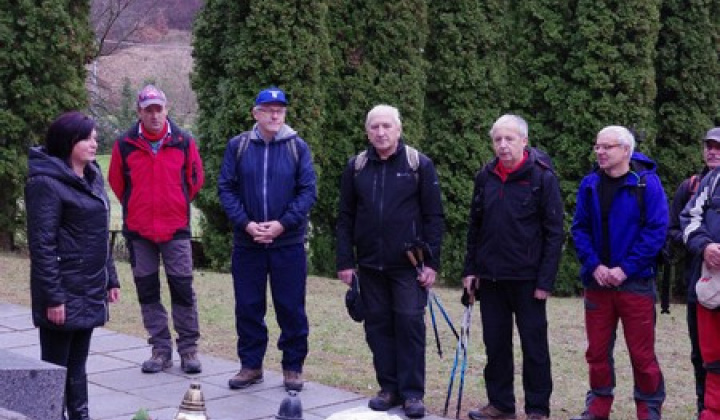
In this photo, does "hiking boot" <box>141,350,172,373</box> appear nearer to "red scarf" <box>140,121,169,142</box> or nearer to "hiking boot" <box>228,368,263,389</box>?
"hiking boot" <box>228,368,263,389</box>

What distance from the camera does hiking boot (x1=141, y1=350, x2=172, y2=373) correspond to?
8.04 m

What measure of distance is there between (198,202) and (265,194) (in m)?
7.03

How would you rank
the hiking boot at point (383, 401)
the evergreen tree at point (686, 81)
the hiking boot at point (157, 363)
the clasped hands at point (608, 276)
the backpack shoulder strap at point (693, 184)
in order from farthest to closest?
1. the evergreen tree at point (686, 81)
2. the hiking boot at point (157, 363)
3. the backpack shoulder strap at point (693, 184)
4. the hiking boot at point (383, 401)
5. the clasped hands at point (608, 276)

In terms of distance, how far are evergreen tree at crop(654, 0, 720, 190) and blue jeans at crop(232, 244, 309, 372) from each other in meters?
9.45

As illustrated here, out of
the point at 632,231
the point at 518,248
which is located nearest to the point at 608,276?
the point at 632,231

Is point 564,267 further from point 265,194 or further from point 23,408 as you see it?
point 23,408

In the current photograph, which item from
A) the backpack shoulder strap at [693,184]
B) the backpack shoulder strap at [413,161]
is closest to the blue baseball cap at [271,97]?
the backpack shoulder strap at [413,161]

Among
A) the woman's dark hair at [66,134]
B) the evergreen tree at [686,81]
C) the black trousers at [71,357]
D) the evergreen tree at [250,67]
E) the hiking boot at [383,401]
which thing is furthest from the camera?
the evergreen tree at [686,81]

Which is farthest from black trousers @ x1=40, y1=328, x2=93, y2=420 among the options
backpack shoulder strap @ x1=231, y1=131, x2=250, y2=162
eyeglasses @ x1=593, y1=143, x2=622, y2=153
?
eyeglasses @ x1=593, y1=143, x2=622, y2=153

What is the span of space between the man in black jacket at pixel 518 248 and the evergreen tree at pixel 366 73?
24.8 ft

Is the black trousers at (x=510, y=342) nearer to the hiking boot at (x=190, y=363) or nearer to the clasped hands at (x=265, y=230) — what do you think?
the clasped hands at (x=265, y=230)

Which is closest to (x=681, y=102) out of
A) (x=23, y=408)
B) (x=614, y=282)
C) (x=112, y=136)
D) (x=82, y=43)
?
(x=82, y=43)

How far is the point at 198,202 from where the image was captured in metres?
14.4

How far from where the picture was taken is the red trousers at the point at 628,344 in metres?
6.85
